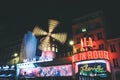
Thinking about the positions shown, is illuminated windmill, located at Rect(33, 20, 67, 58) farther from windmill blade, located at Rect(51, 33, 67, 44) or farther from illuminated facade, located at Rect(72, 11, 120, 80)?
illuminated facade, located at Rect(72, 11, 120, 80)

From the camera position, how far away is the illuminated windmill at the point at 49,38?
3766 centimetres

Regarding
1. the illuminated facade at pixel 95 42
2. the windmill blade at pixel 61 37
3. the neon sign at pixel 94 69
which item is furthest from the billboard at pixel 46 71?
the windmill blade at pixel 61 37

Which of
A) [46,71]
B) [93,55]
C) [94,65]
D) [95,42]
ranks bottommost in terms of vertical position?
[46,71]

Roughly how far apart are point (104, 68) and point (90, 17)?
1161cm

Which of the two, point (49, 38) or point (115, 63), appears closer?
point (115, 63)

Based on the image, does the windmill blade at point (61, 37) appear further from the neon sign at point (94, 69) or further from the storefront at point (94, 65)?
the neon sign at point (94, 69)

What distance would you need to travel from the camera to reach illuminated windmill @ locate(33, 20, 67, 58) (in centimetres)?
3766

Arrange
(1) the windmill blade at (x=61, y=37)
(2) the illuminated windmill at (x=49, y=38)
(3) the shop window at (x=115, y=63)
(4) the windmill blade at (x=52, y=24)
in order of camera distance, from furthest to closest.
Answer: (4) the windmill blade at (x=52, y=24), (1) the windmill blade at (x=61, y=37), (2) the illuminated windmill at (x=49, y=38), (3) the shop window at (x=115, y=63)

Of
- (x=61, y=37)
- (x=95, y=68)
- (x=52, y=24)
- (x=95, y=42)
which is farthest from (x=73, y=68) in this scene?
(x=52, y=24)

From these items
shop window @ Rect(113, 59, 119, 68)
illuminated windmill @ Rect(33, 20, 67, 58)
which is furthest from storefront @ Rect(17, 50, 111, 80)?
illuminated windmill @ Rect(33, 20, 67, 58)

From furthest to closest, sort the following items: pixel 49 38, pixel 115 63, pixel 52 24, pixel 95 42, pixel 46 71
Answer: pixel 52 24, pixel 49 38, pixel 46 71, pixel 95 42, pixel 115 63

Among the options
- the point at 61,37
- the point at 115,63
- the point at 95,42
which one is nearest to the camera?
the point at 115,63

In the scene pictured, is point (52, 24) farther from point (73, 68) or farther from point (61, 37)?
point (73, 68)

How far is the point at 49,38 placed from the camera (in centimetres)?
4100
